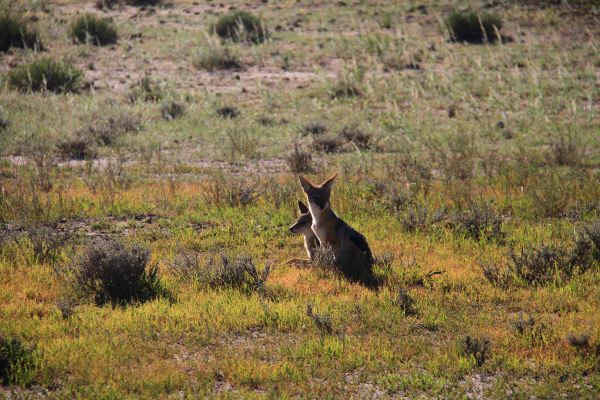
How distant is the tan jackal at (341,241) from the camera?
884 centimetres

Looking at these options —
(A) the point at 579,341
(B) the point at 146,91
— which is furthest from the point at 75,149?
(A) the point at 579,341

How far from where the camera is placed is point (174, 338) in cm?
712

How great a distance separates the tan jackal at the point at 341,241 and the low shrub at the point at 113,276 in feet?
5.92

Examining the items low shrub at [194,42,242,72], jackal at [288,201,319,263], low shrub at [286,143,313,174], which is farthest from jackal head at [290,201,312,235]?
low shrub at [194,42,242,72]

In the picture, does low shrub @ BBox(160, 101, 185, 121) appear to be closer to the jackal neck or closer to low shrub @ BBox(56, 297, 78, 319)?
the jackal neck

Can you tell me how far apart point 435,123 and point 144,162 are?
23.1ft

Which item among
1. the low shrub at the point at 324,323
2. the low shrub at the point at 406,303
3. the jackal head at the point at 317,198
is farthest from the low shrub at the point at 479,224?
the low shrub at the point at 324,323

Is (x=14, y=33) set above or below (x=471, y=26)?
above

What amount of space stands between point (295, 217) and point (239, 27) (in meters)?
17.9

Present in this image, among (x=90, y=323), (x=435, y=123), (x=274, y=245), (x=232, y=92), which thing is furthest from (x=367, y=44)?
(x=90, y=323)

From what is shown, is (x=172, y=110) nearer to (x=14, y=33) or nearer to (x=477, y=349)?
(x=14, y=33)

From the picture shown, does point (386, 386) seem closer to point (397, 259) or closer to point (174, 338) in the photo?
point (174, 338)

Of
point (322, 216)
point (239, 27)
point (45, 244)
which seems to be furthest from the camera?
point (239, 27)

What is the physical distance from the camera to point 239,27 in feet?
92.5
